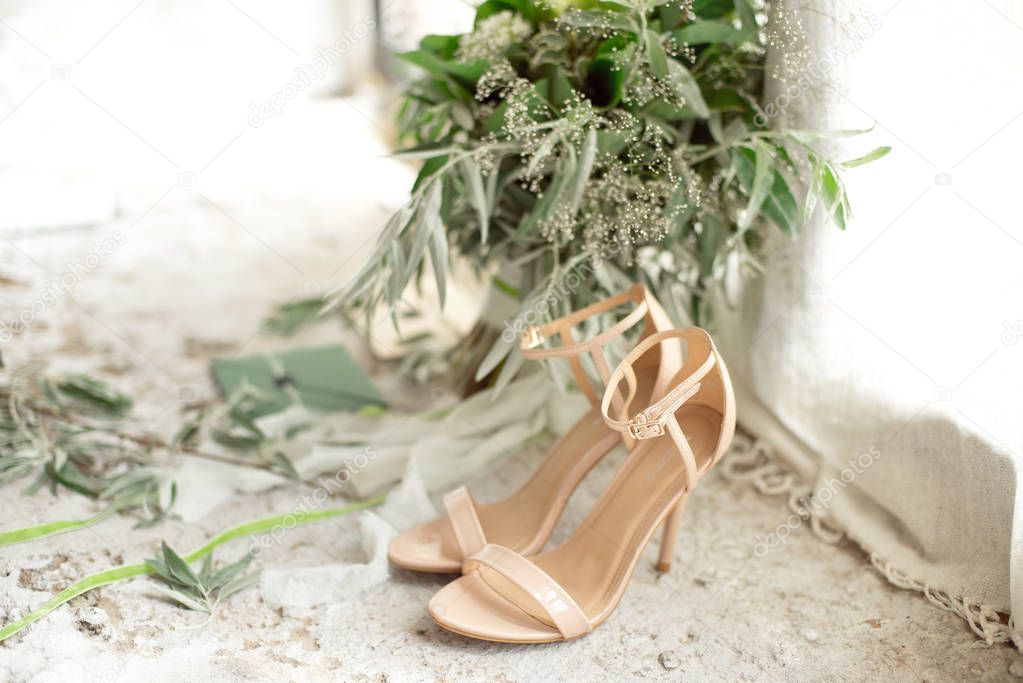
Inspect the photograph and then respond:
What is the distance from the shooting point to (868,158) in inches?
53.0

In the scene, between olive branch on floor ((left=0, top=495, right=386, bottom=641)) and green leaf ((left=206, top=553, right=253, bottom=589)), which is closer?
olive branch on floor ((left=0, top=495, right=386, bottom=641))

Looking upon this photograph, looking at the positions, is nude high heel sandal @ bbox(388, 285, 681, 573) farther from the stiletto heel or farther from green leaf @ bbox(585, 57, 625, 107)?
green leaf @ bbox(585, 57, 625, 107)

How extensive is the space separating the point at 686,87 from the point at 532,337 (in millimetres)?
482

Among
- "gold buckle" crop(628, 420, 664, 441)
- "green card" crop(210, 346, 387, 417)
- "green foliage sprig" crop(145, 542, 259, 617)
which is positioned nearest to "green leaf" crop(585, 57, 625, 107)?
"gold buckle" crop(628, 420, 664, 441)

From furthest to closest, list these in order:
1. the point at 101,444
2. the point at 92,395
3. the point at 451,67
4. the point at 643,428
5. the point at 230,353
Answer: the point at 230,353 < the point at 92,395 < the point at 101,444 < the point at 451,67 < the point at 643,428

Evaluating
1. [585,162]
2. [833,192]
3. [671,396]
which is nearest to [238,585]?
[671,396]

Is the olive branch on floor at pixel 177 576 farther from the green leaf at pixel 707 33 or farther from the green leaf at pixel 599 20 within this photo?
the green leaf at pixel 707 33

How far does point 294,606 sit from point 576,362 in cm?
58

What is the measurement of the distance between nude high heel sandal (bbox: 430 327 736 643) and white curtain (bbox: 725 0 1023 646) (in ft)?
1.06

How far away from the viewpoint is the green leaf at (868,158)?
52.4 inches

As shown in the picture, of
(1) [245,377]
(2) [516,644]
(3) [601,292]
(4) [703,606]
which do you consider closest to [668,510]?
(4) [703,606]

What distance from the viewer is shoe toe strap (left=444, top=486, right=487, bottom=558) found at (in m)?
1.41

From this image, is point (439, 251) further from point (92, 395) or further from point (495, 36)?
point (92, 395)

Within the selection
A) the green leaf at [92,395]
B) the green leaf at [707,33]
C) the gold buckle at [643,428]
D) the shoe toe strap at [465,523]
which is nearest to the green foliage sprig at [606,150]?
the green leaf at [707,33]
